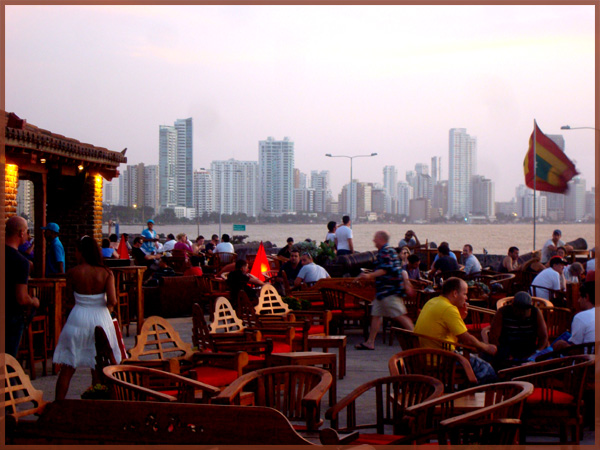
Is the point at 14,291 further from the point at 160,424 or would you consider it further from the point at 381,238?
the point at 381,238

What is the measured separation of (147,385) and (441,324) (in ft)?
9.43

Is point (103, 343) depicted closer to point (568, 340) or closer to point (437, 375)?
point (437, 375)

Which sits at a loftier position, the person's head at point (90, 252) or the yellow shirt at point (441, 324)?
the person's head at point (90, 252)

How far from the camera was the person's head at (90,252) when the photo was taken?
7.14m

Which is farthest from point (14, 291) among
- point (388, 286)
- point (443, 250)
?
point (443, 250)

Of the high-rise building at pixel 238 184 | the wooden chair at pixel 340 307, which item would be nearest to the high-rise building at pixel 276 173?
the high-rise building at pixel 238 184

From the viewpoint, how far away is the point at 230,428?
344cm

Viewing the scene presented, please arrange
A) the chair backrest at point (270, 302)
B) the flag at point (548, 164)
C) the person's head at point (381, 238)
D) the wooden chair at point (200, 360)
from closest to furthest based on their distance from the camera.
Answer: the wooden chair at point (200, 360) < the chair backrest at point (270, 302) < the person's head at point (381, 238) < the flag at point (548, 164)

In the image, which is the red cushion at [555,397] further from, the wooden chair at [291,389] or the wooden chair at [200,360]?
the wooden chair at [200,360]

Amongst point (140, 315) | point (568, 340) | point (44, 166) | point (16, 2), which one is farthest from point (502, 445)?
point (44, 166)

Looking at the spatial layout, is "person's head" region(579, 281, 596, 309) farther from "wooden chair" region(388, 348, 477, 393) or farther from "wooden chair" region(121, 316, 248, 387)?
"wooden chair" region(121, 316, 248, 387)

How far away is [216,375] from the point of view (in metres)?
6.79

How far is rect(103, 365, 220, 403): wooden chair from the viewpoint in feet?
15.0

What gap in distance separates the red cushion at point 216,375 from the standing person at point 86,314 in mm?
813
